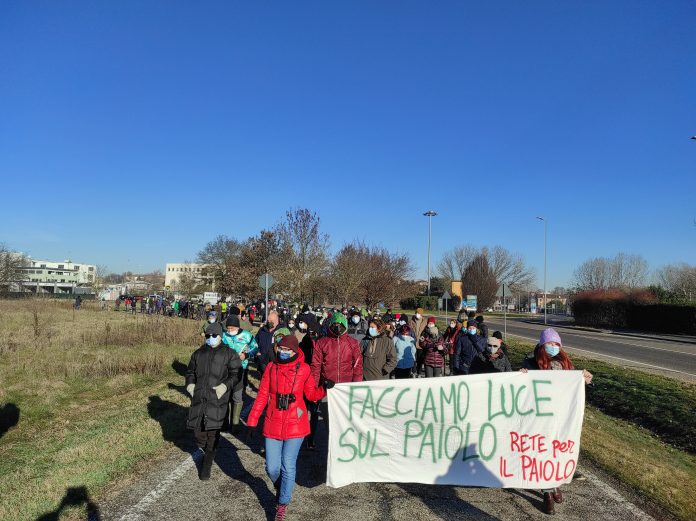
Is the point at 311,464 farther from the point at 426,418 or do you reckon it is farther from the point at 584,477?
the point at 584,477

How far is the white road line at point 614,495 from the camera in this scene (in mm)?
4801

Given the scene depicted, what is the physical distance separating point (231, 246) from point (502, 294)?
58.8m

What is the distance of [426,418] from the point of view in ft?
17.6

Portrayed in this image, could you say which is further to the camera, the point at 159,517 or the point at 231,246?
the point at 231,246

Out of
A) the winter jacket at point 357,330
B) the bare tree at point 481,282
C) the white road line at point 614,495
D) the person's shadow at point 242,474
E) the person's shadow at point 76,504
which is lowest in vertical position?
the person's shadow at point 242,474

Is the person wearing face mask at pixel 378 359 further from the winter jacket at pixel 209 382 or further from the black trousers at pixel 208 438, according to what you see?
the black trousers at pixel 208 438

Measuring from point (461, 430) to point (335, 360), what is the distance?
5.91 feet

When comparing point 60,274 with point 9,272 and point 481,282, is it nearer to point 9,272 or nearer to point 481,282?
point 9,272

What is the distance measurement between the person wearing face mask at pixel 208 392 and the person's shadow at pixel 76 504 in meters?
1.15

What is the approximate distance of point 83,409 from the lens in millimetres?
9508

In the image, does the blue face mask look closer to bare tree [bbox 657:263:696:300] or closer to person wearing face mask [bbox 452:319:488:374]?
person wearing face mask [bbox 452:319:488:374]

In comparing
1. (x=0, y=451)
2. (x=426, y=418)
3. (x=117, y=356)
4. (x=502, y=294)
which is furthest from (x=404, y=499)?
(x=502, y=294)

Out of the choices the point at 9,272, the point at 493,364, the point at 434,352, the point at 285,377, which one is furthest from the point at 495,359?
the point at 9,272

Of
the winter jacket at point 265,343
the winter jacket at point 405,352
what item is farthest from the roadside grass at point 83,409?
the winter jacket at point 405,352
